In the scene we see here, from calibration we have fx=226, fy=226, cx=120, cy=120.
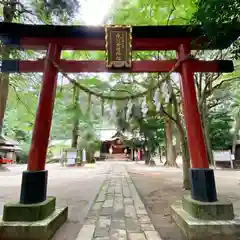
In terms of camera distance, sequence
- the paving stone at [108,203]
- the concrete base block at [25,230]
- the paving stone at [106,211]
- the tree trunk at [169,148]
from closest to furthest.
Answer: the concrete base block at [25,230] < the paving stone at [106,211] < the paving stone at [108,203] < the tree trunk at [169,148]

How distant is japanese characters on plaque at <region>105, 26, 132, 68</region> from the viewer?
13.6 ft

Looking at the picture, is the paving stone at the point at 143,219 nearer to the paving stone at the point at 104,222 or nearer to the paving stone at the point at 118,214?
the paving stone at the point at 118,214

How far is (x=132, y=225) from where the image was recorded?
11.9 feet

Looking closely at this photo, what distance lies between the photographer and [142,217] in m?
4.06

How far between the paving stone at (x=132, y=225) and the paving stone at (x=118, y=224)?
7cm

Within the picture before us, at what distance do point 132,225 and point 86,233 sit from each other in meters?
0.77

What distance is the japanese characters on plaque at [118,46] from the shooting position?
414 centimetres

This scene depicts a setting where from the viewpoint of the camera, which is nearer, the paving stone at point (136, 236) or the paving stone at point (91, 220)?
the paving stone at point (136, 236)

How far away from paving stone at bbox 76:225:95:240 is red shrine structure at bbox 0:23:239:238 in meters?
0.81

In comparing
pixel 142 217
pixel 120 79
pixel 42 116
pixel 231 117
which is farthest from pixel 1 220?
pixel 231 117

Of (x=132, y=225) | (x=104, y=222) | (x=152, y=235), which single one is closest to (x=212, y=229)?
(x=152, y=235)

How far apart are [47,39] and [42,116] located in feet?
4.87

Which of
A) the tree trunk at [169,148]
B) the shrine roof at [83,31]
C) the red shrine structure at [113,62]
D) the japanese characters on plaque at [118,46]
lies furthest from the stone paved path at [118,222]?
the tree trunk at [169,148]

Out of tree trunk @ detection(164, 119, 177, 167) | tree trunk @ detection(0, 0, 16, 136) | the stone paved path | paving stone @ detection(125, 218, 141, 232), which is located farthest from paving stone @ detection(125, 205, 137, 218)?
tree trunk @ detection(164, 119, 177, 167)
